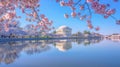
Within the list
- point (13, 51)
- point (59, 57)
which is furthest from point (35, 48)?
point (59, 57)

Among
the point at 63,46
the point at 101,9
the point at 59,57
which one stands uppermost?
the point at 101,9

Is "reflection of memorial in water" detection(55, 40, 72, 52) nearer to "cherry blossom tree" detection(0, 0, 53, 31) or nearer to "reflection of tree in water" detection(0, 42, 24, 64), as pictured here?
"reflection of tree in water" detection(0, 42, 24, 64)

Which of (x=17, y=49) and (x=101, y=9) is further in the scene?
(x=17, y=49)

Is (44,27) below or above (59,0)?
below

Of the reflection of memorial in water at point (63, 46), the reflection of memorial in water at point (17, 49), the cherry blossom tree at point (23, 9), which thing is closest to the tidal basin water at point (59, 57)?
the reflection of memorial in water at point (17, 49)

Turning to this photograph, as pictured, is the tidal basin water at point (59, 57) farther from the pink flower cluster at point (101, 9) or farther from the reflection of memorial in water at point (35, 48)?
the pink flower cluster at point (101, 9)

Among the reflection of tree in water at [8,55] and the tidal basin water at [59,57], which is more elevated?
the reflection of tree in water at [8,55]

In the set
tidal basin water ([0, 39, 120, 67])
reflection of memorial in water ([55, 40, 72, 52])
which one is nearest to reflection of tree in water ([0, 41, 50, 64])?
tidal basin water ([0, 39, 120, 67])

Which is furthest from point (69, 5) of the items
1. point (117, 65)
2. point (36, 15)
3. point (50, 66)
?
point (117, 65)

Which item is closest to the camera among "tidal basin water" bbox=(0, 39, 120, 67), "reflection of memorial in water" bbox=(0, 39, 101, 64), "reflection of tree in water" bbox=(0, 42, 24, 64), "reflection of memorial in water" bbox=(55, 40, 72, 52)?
"tidal basin water" bbox=(0, 39, 120, 67)

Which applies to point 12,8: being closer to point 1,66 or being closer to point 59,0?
point 59,0

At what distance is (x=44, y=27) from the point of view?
5.50 metres

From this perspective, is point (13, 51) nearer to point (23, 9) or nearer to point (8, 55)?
point (8, 55)

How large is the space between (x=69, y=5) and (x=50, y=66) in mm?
4685
